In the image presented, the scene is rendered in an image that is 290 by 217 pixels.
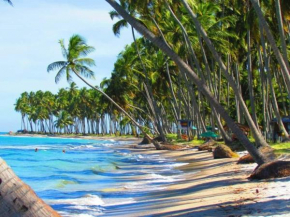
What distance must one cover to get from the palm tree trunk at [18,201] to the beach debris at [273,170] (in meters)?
9.20

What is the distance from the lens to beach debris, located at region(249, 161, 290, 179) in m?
11.2

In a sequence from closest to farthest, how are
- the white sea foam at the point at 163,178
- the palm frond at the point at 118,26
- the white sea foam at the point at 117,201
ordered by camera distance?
the white sea foam at the point at 117,201, the white sea foam at the point at 163,178, the palm frond at the point at 118,26

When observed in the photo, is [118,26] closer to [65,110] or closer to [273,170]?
[273,170]

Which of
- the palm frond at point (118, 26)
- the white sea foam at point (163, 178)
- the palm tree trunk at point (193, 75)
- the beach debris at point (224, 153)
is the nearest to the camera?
the palm tree trunk at point (193, 75)

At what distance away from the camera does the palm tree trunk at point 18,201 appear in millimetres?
2959

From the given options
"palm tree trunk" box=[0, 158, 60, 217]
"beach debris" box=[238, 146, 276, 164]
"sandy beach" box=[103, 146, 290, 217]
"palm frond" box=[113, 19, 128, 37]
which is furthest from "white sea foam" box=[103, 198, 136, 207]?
"palm frond" box=[113, 19, 128, 37]

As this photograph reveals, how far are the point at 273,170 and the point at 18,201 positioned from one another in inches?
371

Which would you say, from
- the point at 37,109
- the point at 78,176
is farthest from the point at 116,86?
the point at 37,109

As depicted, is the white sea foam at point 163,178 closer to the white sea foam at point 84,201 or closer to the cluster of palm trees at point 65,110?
the white sea foam at point 84,201

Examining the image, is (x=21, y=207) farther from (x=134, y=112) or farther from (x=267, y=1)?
(x=134, y=112)

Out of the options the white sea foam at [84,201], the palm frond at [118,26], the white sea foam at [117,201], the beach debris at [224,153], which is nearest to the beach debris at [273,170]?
the white sea foam at [117,201]

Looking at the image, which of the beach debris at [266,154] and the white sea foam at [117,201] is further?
the beach debris at [266,154]

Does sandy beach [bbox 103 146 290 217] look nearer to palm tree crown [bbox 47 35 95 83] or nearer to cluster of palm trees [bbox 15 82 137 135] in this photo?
palm tree crown [bbox 47 35 95 83]

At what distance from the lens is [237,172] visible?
1462 centimetres
